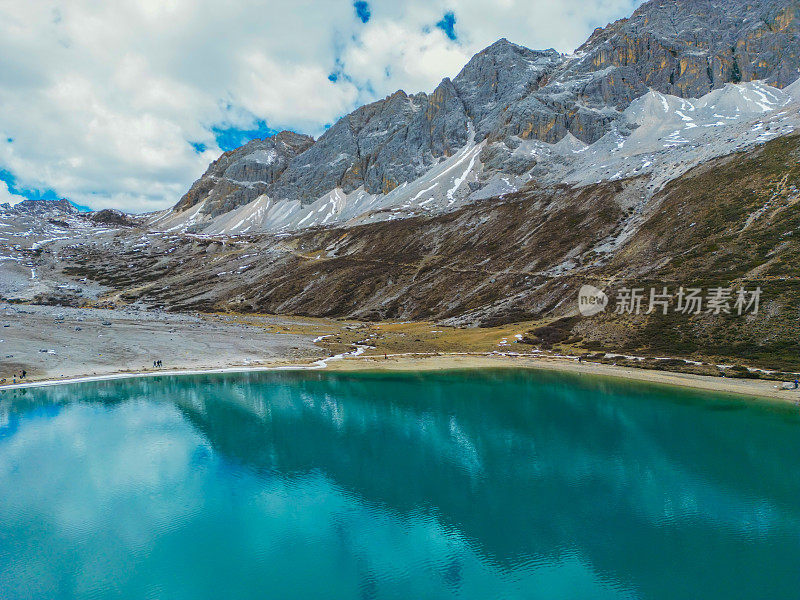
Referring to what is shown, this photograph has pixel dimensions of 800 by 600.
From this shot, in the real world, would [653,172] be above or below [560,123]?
below

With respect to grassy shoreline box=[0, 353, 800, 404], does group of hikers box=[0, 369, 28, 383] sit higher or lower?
lower

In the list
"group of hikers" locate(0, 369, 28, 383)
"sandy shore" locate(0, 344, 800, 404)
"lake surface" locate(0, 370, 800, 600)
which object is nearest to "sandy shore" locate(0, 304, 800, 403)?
"sandy shore" locate(0, 344, 800, 404)

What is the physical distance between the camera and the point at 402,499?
26.9 m

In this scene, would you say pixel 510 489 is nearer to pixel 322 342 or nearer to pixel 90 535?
pixel 90 535

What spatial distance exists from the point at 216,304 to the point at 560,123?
160m

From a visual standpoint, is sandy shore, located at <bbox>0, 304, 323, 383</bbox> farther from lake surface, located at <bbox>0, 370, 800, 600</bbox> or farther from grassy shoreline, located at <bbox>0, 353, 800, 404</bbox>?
lake surface, located at <bbox>0, 370, 800, 600</bbox>

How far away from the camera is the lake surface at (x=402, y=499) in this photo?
19.5 meters

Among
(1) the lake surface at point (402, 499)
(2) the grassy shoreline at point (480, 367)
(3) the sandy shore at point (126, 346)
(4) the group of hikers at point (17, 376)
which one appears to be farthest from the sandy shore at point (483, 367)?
(1) the lake surface at point (402, 499)

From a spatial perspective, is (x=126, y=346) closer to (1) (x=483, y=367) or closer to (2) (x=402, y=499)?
(1) (x=483, y=367)

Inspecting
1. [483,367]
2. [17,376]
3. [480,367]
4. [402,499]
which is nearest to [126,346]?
[17,376]

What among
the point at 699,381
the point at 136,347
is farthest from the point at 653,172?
the point at 136,347

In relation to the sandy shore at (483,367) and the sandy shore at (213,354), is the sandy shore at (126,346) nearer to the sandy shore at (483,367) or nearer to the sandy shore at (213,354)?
the sandy shore at (213,354)

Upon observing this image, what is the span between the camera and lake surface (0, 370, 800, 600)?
1952cm

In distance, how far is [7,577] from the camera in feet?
64.7
